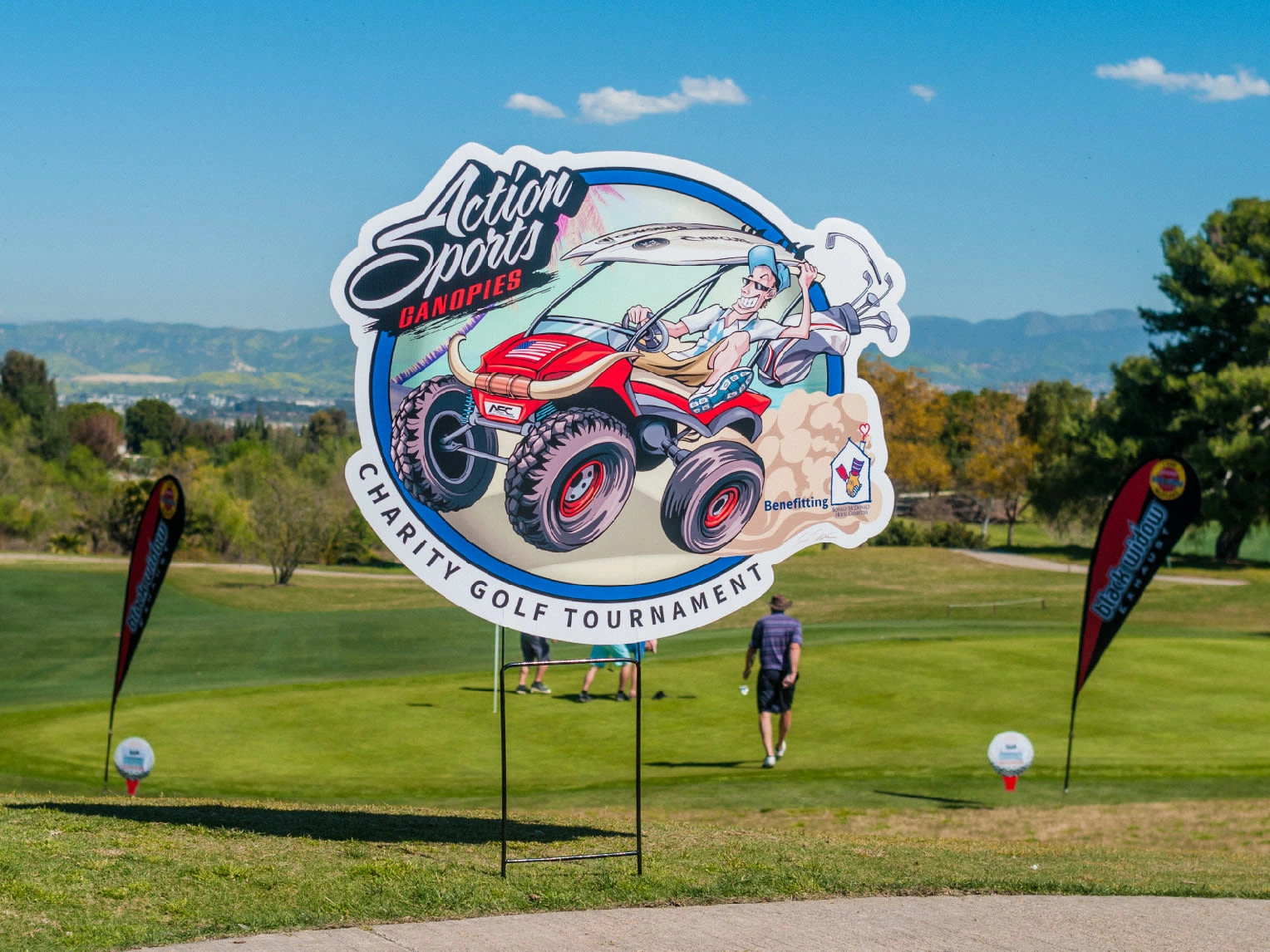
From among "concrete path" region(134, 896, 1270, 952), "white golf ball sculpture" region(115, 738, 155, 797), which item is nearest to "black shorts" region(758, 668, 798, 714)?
"concrete path" region(134, 896, 1270, 952)

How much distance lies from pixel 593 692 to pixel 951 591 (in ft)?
118

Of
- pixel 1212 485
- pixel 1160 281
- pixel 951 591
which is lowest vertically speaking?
pixel 951 591

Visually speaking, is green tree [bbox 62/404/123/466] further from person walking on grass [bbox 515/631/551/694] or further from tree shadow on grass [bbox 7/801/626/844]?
tree shadow on grass [bbox 7/801/626/844]

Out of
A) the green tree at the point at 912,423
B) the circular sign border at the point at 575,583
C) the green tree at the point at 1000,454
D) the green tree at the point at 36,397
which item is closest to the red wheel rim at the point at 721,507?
the circular sign border at the point at 575,583

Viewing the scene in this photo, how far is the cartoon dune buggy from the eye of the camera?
808 cm

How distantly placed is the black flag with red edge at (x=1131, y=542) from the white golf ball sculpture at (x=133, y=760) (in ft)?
30.0

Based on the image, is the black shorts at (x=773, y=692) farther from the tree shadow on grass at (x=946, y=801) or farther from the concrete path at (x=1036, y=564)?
the concrete path at (x=1036, y=564)

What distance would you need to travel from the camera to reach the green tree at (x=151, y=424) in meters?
170

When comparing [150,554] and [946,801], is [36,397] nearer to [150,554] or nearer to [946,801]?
[150,554]

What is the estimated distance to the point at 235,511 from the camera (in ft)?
230

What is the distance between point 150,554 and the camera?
12.9 m

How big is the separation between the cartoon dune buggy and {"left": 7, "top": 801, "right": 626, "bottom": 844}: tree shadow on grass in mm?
2666

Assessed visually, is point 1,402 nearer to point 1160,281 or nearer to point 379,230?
point 1160,281

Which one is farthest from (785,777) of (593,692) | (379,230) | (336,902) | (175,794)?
(379,230)
